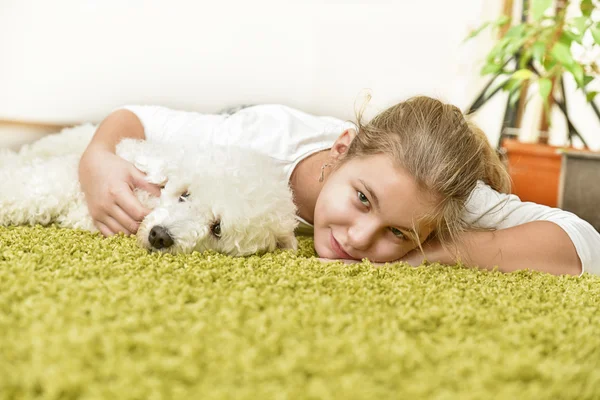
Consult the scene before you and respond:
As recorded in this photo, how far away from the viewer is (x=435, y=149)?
1.09 meters

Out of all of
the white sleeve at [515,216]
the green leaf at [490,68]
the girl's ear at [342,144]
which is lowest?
the white sleeve at [515,216]

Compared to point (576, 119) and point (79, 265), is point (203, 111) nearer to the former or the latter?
point (79, 265)

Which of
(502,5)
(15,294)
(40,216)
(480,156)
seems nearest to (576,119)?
(502,5)

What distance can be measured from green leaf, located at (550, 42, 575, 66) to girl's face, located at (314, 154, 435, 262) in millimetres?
1181

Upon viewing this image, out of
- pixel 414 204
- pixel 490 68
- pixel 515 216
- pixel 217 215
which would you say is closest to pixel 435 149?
pixel 414 204

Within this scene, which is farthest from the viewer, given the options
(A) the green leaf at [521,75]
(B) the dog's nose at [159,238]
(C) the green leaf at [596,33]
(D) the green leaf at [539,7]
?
(A) the green leaf at [521,75]

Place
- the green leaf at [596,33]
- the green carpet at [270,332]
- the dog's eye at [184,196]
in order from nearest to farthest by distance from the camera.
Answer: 1. the green carpet at [270,332]
2. the dog's eye at [184,196]
3. the green leaf at [596,33]

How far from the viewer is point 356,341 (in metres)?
0.55

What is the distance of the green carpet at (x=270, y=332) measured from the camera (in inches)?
17.5

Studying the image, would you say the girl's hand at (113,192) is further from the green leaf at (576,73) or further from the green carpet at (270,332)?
the green leaf at (576,73)

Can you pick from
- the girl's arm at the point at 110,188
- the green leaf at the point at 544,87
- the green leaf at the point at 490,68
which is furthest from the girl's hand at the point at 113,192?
the green leaf at the point at 544,87

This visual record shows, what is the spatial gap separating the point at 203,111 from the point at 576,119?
2312 mm

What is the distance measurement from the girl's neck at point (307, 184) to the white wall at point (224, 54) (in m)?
0.45

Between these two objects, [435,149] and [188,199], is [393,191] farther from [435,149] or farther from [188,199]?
[188,199]
